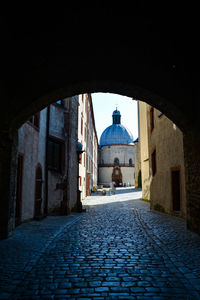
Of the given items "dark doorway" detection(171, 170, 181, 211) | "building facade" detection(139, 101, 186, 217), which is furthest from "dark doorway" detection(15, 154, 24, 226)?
"dark doorway" detection(171, 170, 181, 211)

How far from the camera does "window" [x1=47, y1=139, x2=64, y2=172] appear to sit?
35.9 ft

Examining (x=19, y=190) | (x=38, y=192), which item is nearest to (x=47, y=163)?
(x=38, y=192)

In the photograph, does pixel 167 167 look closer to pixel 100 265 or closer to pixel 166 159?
pixel 166 159

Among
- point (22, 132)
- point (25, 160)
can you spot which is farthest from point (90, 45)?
point (25, 160)

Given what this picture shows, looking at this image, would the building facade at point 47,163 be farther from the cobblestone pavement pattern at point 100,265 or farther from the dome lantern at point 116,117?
the dome lantern at point 116,117

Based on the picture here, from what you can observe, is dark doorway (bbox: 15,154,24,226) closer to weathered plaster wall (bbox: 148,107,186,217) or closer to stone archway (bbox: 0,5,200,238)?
stone archway (bbox: 0,5,200,238)

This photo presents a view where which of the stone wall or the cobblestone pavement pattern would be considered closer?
the cobblestone pavement pattern

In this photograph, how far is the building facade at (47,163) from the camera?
27.1 ft

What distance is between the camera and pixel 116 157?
186ft

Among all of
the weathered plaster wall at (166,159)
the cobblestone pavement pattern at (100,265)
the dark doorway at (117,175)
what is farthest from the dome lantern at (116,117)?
the cobblestone pavement pattern at (100,265)

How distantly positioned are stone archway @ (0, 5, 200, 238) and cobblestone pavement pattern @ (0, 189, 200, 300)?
4.53 ft

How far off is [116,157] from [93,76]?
49942mm

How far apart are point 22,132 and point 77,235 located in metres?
3.97

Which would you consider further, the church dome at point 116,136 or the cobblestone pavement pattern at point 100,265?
the church dome at point 116,136
